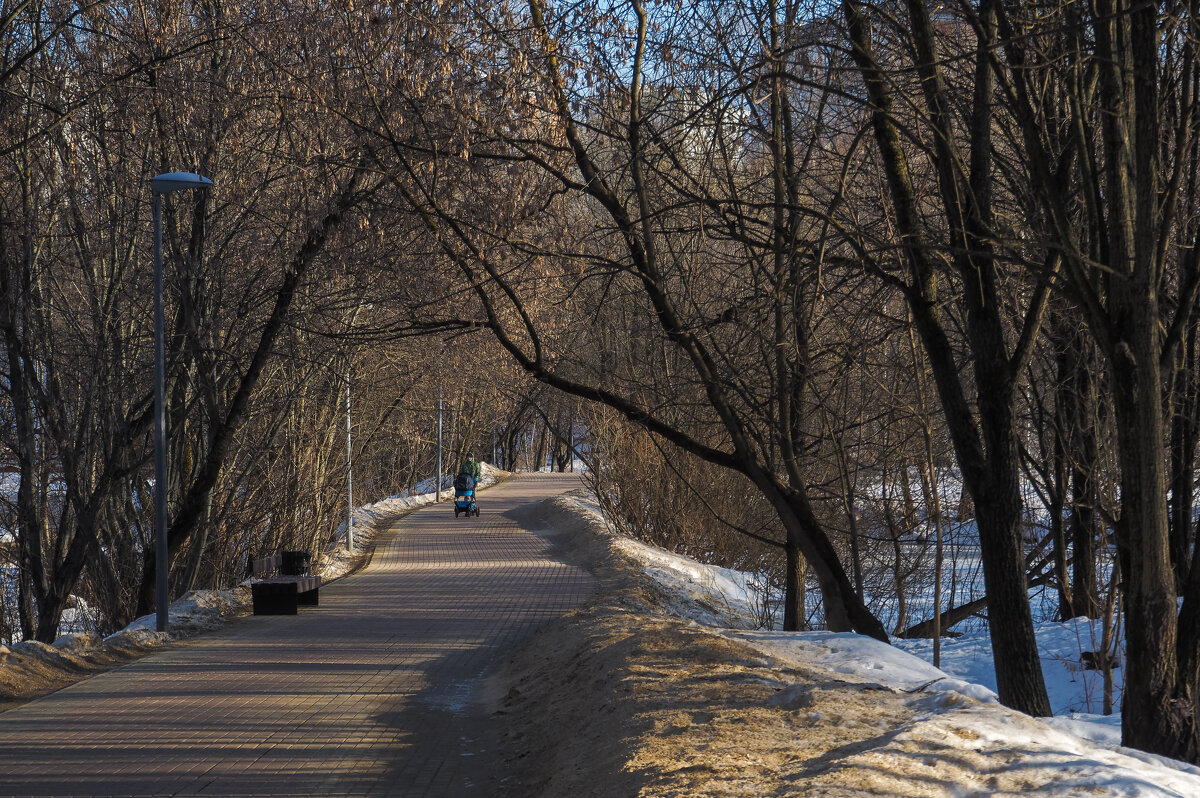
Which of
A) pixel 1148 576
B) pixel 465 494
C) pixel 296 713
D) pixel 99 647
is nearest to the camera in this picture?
pixel 1148 576

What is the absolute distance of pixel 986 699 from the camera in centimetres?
724

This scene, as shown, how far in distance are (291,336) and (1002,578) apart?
12.9 metres

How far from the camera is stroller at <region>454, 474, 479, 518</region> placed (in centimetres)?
→ 3519

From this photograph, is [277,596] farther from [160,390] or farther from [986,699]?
[986,699]

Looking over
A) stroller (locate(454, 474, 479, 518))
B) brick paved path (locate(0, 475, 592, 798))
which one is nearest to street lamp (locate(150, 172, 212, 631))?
brick paved path (locate(0, 475, 592, 798))

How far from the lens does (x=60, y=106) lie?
1554 centimetres

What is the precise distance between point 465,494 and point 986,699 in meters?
28.7

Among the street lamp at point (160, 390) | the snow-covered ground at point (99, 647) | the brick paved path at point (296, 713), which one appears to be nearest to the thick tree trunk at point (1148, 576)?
the brick paved path at point (296, 713)

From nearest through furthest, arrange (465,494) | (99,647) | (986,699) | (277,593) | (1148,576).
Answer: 1. (986,699)
2. (1148,576)
3. (99,647)
4. (277,593)
5. (465,494)

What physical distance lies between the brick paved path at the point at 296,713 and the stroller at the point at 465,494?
1855 cm

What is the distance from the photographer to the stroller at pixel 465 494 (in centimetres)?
3519

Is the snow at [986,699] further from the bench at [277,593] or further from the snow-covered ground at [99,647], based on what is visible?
the snow-covered ground at [99,647]

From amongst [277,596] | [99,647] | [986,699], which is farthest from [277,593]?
[986,699]

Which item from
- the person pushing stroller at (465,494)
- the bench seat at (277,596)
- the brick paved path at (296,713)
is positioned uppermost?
the person pushing stroller at (465,494)
